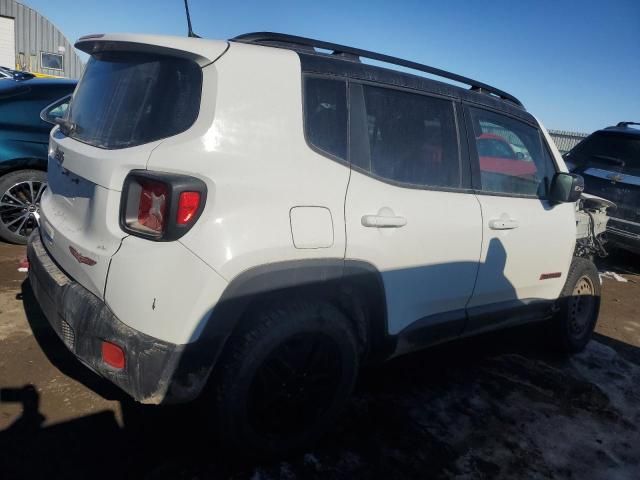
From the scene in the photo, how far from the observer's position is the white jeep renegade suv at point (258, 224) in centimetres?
185

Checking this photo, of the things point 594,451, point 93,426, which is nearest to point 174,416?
point 93,426

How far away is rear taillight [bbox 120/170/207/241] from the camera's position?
180 cm

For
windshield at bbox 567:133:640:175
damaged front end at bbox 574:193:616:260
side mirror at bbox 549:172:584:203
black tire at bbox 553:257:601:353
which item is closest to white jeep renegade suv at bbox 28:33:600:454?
side mirror at bbox 549:172:584:203

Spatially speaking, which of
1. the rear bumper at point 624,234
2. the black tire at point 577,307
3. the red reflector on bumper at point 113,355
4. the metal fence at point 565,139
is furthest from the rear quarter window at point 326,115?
the metal fence at point 565,139

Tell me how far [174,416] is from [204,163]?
150cm

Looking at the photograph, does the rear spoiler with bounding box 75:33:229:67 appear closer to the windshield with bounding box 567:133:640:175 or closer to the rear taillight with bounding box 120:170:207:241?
the rear taillight with bounding box 120:170:207:241

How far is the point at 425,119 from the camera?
8.83ft

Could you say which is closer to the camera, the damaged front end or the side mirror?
the side mirror

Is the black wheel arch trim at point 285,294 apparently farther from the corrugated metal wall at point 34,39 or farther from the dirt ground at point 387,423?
the corrugated metal wall at point 34,39

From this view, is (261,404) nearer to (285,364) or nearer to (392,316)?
(285,364)

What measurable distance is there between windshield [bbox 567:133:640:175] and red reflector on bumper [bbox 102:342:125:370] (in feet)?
22.5

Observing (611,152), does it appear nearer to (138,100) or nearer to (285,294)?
(285,294)

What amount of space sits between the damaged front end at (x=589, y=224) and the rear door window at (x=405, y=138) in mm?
2107

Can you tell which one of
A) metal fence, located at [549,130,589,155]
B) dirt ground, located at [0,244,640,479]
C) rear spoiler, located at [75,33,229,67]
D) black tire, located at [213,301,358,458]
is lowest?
dirt ground, located at [0,244,640,479]
